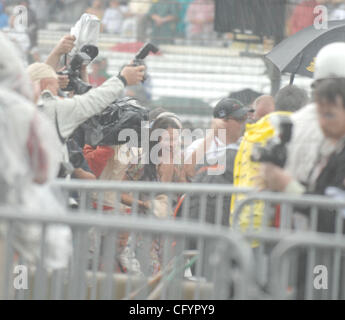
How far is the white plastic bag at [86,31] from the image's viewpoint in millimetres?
6758

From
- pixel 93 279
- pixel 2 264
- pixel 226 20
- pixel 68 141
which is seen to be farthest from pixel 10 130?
pixel 226 20

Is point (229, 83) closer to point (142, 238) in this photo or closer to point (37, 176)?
point (142, 238)

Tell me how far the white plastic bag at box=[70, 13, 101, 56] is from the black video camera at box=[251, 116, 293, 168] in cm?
253

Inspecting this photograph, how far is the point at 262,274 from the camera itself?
4.41m

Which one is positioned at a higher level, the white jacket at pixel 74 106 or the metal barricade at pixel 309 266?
the white jacket at pixel 74 106

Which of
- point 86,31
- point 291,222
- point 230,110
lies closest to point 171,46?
point 230,110

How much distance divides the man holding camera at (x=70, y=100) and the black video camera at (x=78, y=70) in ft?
1.10

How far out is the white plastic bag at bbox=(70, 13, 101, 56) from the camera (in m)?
6.76

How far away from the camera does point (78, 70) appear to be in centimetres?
670

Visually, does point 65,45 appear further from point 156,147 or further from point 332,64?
point 332,64

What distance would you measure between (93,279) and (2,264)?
93 centimetres

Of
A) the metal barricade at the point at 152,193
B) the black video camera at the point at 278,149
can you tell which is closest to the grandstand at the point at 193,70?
the metal barricade at the point at 152,193

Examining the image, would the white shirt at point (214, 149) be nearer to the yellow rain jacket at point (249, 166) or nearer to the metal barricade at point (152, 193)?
the metal barricade at point (152, 193)

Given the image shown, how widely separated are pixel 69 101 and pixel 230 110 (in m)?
1.36
